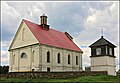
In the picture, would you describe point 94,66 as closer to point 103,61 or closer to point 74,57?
point 103,61

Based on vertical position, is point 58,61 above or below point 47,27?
below

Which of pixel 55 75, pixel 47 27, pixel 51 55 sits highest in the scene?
pixel 47 27

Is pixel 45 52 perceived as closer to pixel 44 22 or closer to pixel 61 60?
pixel 61 60

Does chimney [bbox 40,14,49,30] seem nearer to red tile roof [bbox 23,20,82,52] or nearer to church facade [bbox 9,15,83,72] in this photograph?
church facade [bbox 9,15,83,72]

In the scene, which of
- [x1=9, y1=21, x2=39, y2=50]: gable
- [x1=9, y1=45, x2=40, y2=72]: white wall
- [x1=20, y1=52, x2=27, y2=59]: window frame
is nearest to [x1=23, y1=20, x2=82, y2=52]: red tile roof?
[x1=9, y1=21, x2=39, y2=50]: gable

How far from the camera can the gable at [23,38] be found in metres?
41.5

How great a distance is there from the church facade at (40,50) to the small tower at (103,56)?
6.72 metres

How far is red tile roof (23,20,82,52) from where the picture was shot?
4193cm

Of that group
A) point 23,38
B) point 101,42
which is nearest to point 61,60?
point 23,38

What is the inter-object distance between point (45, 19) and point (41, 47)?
10262 millimetres

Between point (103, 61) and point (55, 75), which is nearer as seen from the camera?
point (55, 75)

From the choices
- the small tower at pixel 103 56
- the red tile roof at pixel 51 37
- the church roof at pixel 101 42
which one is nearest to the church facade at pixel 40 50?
the red tile roof at pixel 51 37

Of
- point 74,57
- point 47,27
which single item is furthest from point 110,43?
point 47,27

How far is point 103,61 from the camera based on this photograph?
1614 inches
